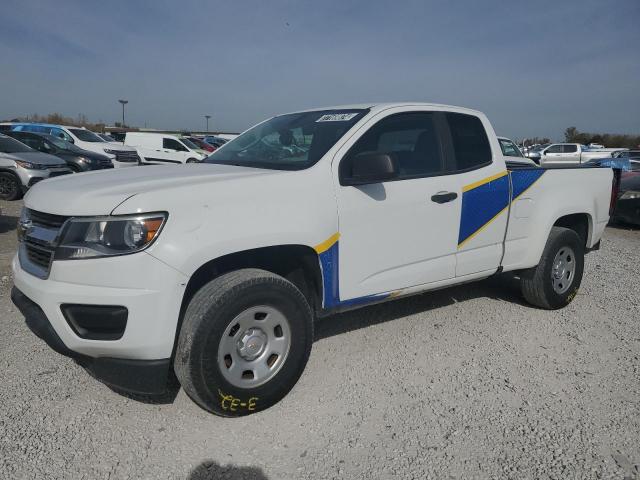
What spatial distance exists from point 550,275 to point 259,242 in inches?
117

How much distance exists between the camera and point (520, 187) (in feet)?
13.0

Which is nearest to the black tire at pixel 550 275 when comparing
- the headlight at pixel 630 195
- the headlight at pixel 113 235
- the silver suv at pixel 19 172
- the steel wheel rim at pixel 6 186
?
the headlight at pixel 113 235

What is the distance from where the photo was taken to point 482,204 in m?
3.69

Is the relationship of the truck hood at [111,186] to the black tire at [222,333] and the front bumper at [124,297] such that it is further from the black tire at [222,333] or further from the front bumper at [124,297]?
the black tire at [222,333]

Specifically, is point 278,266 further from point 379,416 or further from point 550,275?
point 550,275

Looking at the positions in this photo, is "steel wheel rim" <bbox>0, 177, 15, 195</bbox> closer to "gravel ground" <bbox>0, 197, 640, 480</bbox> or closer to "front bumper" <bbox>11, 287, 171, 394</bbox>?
"gravel ground" <bbox>0, 197, 640, 480</bbox>

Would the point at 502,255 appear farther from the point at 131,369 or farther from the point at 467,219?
the point at 131,369

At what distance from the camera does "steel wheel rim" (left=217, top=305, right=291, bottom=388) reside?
101 inches

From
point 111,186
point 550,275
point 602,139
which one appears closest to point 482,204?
point 550,275

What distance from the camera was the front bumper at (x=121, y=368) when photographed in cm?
235

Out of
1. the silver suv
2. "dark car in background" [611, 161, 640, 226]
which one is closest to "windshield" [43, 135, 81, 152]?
the silver suv

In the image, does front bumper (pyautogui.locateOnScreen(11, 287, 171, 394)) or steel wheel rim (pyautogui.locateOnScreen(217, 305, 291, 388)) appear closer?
front bumper (pyautogui.locateOnScreen(11, 287, 171, 394))

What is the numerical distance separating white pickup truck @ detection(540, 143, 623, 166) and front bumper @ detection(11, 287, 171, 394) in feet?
86.5

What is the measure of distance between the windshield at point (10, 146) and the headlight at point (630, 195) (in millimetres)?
13147
